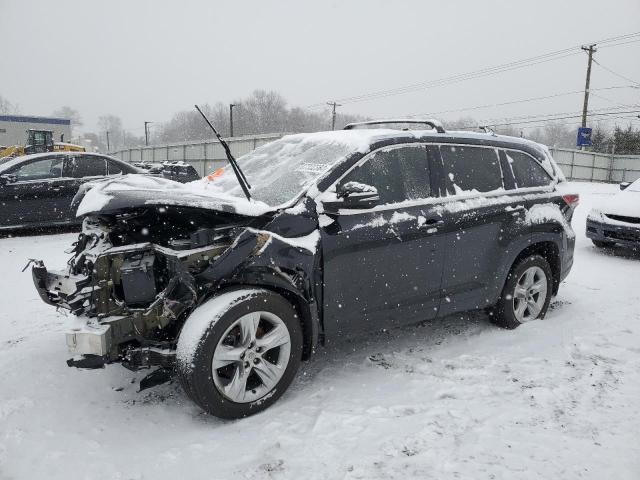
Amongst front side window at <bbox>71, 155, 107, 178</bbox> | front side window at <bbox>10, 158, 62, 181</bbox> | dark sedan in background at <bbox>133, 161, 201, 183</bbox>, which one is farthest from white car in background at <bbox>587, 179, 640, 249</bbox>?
front side window at <bbox>10, 158, 62, 181</bbox>

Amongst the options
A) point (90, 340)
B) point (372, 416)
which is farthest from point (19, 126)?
point (372, 416)

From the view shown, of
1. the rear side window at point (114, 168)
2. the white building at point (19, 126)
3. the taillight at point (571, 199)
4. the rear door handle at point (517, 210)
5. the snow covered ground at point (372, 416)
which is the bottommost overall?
the snow covered ground at point (372, 416)

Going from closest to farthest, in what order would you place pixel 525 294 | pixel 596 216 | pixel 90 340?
1. pixel 90 340
2. pixel 525 294
3. pixel 596 216

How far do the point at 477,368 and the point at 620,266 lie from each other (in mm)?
4688

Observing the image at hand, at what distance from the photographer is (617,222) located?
24.9ft

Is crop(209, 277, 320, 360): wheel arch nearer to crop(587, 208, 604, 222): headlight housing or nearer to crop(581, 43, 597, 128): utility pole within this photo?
crop(587, 208, 604, 222): headlight housing

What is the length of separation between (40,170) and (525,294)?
807cm

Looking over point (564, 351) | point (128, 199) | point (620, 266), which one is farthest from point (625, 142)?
point (128, 199)

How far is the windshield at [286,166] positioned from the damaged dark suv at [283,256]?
16 mm

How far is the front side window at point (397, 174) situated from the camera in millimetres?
3369

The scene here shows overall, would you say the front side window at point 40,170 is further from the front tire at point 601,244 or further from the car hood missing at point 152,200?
the front tire at point 601,244

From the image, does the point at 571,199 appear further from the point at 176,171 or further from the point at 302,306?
the point at 176,171

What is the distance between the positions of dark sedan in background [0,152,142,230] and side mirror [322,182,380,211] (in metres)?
6.29

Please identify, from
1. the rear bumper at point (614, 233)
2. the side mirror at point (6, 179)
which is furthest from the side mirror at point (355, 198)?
the side mirror at point (6, 179)
